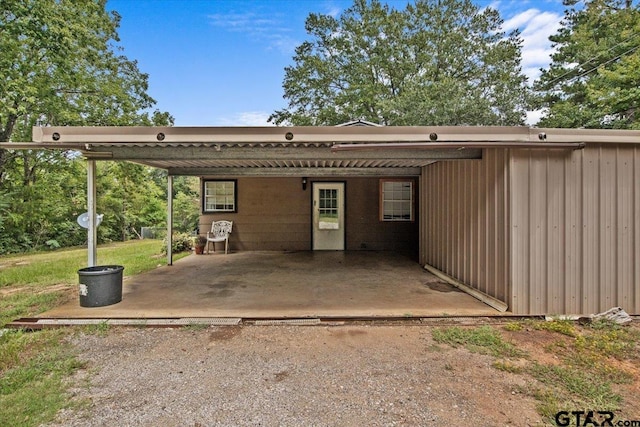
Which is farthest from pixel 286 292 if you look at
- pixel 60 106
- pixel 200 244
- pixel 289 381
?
pixel 60 106

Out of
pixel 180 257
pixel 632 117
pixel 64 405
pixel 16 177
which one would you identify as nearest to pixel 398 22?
pixel 632 117

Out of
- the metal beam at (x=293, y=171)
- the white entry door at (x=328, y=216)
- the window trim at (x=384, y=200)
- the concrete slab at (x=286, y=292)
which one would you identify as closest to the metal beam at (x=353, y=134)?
the concrete slab at (x=286, y=292)

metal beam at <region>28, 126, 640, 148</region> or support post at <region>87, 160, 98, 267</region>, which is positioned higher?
metal beam at <region>28, 126, 640, 148</region>

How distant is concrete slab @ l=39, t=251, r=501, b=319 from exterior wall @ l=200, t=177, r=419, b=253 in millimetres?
1600

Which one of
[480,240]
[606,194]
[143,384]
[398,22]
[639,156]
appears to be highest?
[398,22]

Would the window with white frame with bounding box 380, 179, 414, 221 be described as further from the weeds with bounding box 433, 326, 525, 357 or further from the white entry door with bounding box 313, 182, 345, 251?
the weeds with bounding box 433, 326, 525, 357

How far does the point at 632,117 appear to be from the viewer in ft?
34.0

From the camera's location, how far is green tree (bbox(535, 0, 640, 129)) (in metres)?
9.23

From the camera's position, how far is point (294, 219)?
8.74m

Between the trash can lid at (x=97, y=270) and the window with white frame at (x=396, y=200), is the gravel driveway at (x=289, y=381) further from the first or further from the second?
the window with white frame at (x=396, y=200)

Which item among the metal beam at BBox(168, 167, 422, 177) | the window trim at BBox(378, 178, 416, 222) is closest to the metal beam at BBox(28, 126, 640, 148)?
the metal beam at BBox(168, 167, 422, 177)

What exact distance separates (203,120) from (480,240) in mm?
16693

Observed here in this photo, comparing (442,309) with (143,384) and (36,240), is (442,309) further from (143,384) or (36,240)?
(36,240)

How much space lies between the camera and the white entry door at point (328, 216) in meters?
8.76
